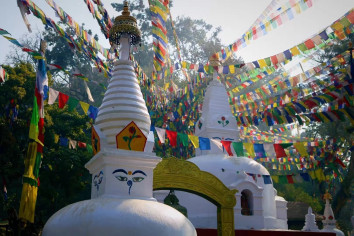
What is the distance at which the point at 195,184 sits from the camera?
916 cm

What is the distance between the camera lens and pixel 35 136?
8.90 metres

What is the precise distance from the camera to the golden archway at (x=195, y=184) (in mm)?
8812

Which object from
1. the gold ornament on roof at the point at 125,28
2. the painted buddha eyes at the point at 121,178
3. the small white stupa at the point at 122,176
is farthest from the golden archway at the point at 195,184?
the gold ornament on roof at the point at 125,28

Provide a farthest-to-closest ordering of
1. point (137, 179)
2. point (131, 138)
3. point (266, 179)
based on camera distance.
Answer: point (266, 179), point (131, 138), point (137, 179)

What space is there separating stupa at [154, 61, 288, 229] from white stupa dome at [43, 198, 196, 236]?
6.59m

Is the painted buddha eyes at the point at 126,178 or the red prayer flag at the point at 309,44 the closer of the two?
the painted buddha eyes at the point at 126,178

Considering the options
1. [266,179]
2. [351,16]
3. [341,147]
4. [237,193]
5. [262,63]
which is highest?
[351,16]

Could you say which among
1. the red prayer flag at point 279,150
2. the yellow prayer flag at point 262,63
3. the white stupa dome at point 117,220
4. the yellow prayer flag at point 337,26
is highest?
the yellow prayer flag at point 337,26

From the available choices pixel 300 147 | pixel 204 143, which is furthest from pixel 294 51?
pixel 204 143

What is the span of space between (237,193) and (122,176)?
7998mm

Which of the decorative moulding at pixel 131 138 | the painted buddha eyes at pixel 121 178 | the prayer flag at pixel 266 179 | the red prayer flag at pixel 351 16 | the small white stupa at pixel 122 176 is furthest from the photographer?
the prayer flag at pixel 266 179

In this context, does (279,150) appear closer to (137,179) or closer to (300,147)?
(300,147)

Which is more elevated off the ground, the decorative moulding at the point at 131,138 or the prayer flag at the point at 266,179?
the decorative moulding at the point at 131,138

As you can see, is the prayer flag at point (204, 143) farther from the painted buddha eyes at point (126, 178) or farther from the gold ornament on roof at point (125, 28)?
the painted buddha eyes at point (126, 178)
